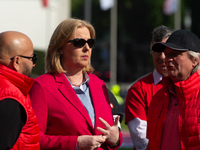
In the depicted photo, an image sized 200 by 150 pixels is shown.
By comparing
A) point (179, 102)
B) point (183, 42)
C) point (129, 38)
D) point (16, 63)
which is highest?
point (183, 42)

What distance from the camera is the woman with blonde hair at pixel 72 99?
326 centimetres

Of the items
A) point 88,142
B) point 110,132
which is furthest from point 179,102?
point 88,142

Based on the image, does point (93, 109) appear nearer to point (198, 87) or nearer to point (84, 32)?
point (84, 32)

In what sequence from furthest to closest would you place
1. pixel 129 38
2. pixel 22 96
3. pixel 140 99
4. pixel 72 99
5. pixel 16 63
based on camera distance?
pixel 129 38 < pixel 140 99 < pixel 72 99 < pixel 16 63 < pixel 22 96

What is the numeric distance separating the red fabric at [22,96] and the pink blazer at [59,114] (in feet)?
1.49

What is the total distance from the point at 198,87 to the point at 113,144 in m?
1.02

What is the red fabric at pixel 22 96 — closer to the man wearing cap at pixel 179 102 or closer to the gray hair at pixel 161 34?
the man wearing cap at pixel 179 102

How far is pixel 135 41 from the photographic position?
41312mm

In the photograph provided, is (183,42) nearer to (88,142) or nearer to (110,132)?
(110,132)

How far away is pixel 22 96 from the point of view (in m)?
2.64

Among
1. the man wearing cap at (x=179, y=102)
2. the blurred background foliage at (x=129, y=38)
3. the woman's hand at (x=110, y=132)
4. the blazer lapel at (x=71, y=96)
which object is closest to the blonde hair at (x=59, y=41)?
the blazer lapel at (x=71, y=96)

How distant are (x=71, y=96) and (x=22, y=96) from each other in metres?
0.86

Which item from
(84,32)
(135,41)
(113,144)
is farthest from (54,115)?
(135,41)

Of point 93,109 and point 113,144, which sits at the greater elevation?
point 93,109
